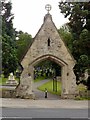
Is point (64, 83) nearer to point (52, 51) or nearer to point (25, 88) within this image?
point (52, 51)

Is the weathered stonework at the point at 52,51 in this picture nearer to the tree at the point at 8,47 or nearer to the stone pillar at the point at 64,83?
the stone pillar at the point at 64,83

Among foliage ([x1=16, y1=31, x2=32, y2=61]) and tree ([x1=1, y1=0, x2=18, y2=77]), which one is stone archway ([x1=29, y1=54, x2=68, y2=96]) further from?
foliage ([x1=16, y1=31, x2=32, y2=61])

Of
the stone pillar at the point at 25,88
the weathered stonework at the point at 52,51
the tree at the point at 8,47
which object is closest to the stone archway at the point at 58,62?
the weathered stonework at the point at 52,51

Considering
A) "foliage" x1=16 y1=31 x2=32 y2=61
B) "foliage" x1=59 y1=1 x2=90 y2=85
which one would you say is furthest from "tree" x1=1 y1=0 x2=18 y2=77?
"foliage" x1=59 y1=1 x2=90 y2=85

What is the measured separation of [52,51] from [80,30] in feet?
16.0

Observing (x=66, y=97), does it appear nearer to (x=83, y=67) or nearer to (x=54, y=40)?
(x=83, y=67)

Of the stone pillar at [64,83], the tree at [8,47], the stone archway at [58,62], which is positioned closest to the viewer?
the stone archway at [58,62]

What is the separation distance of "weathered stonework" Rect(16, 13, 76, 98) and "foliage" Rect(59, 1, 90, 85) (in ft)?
4.45

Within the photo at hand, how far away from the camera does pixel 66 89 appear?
109 ft

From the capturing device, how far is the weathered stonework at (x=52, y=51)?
32844 mm

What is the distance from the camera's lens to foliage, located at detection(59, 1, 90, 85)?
3359 centimetres

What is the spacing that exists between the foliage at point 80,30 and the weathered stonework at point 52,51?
4.45 feet

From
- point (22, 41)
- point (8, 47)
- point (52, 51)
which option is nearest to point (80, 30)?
point (52, 51)

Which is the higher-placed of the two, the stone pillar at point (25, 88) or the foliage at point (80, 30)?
the foliage at point (80, 30)
